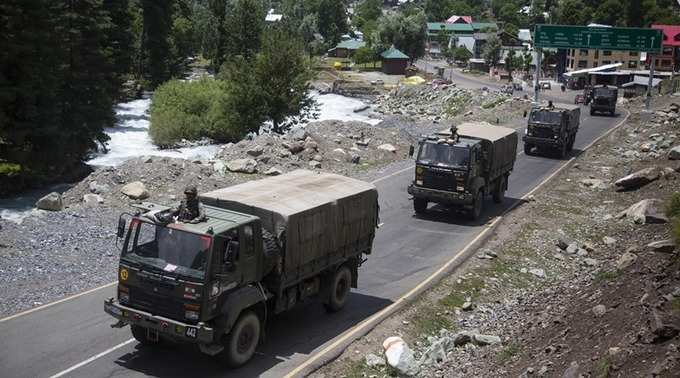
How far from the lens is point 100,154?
45312 millimetres

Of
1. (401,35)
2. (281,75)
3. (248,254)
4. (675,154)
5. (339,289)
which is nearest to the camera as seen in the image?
(248,254)

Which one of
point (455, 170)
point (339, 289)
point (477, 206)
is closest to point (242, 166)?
point (455, 170)

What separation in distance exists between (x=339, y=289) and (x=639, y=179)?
62.4 ft

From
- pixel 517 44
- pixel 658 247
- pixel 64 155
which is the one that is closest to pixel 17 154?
pixel 64 155

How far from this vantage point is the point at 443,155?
2436 centimetres

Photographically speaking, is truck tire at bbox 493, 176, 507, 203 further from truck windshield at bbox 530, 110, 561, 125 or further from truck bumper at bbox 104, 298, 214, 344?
truck bumper at bbox 104, 298, 214, 344

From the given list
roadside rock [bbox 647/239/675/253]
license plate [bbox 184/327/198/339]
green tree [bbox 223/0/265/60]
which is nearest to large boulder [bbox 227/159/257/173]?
roadside rock [bbox 647/239/675/253]

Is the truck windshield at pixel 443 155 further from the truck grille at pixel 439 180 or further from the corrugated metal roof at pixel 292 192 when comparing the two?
the corrugated metal roof at pixel 292 192

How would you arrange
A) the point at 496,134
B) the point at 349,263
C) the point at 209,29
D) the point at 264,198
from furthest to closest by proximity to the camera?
1. the point at 209,29
2. the point at 496,134
3. the point at 349,263
4. the point at 264,198

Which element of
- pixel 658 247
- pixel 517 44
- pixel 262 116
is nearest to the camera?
pixel 658 247

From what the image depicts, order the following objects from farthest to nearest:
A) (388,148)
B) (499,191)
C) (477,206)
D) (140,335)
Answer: (388,148) < (499,191) < (477,206) < (140,335)

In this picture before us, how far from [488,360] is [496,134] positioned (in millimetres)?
A: 14774

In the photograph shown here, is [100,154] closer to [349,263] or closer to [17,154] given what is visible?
[17,154]

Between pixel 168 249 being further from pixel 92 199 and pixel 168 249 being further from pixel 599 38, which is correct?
pixel 599 38
